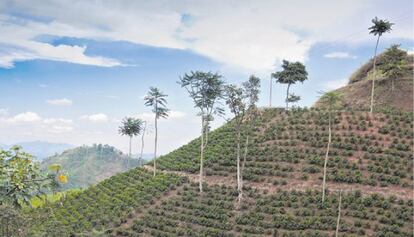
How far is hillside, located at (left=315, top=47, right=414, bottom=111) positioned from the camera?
174 feet

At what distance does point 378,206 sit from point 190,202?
15635 millimetres

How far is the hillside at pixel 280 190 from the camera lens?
105 ft

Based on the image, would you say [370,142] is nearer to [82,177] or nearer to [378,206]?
[378,206]

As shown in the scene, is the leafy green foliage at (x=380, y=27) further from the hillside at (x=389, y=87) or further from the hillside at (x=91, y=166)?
the hillside at (x=91, y=166)

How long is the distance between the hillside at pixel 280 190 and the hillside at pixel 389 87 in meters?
8.13

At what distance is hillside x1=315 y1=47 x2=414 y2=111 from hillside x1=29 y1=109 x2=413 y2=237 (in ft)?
26.7

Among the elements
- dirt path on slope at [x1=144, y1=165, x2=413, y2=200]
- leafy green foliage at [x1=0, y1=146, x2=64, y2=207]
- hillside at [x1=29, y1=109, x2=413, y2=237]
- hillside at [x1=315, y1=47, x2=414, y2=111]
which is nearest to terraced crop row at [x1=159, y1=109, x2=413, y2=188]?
hillside at [x1=29, y1=109, x2=413, y2=237]

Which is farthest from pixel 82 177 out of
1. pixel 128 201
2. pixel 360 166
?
pixel 360 166

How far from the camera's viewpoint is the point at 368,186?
34906 millimetres

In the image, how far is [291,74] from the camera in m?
54.8

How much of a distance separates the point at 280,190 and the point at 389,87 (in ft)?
91.4

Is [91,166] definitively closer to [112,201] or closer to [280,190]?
[112,201]

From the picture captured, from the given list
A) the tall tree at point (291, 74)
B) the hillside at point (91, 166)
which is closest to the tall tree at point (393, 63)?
the tall tree at point (291, 74)

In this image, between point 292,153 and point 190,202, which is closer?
point 190,202
